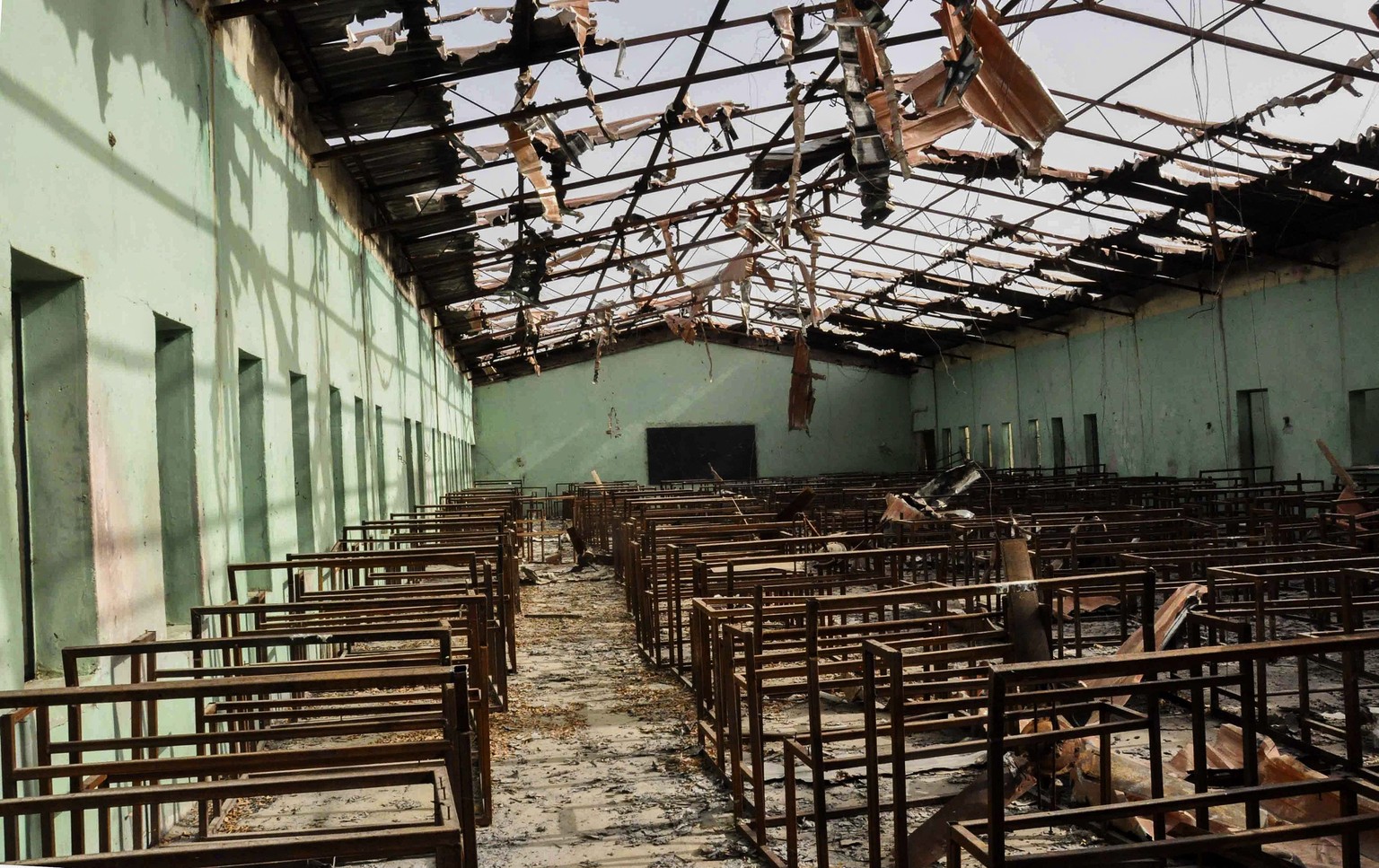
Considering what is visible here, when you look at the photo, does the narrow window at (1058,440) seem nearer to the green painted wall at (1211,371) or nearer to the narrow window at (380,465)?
the green painted wall at (1211,371)

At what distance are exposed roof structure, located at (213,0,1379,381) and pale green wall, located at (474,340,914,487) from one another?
12997 millimetres

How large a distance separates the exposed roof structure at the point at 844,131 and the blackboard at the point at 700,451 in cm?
1362

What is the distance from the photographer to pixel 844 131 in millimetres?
16297

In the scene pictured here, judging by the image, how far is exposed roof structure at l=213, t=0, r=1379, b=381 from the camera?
9.75 metres

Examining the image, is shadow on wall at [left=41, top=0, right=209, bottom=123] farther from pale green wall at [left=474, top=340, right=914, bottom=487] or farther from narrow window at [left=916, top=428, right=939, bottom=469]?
narrow window at [left=916, top=428, right=939, bottom=469]

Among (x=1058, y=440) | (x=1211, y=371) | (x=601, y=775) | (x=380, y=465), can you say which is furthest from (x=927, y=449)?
(x=601, y=775)

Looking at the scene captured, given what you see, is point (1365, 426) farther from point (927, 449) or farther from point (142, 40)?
point (927, 449)

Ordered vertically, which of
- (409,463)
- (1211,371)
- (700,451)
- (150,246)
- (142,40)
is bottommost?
(409,463)

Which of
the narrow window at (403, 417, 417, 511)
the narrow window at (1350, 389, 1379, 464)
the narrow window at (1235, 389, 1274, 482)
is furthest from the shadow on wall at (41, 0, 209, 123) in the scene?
the narrow window at (1235, 389, 1274, 482)

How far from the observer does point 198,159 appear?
24.0 feet

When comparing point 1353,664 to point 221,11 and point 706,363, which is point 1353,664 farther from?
point 706,363

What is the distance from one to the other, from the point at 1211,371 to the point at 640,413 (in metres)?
19.3

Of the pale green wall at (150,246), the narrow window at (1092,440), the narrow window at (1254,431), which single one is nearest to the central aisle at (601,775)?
the pale green wall at (150,246)

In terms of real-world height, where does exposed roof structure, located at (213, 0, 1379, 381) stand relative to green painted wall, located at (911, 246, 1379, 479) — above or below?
above
